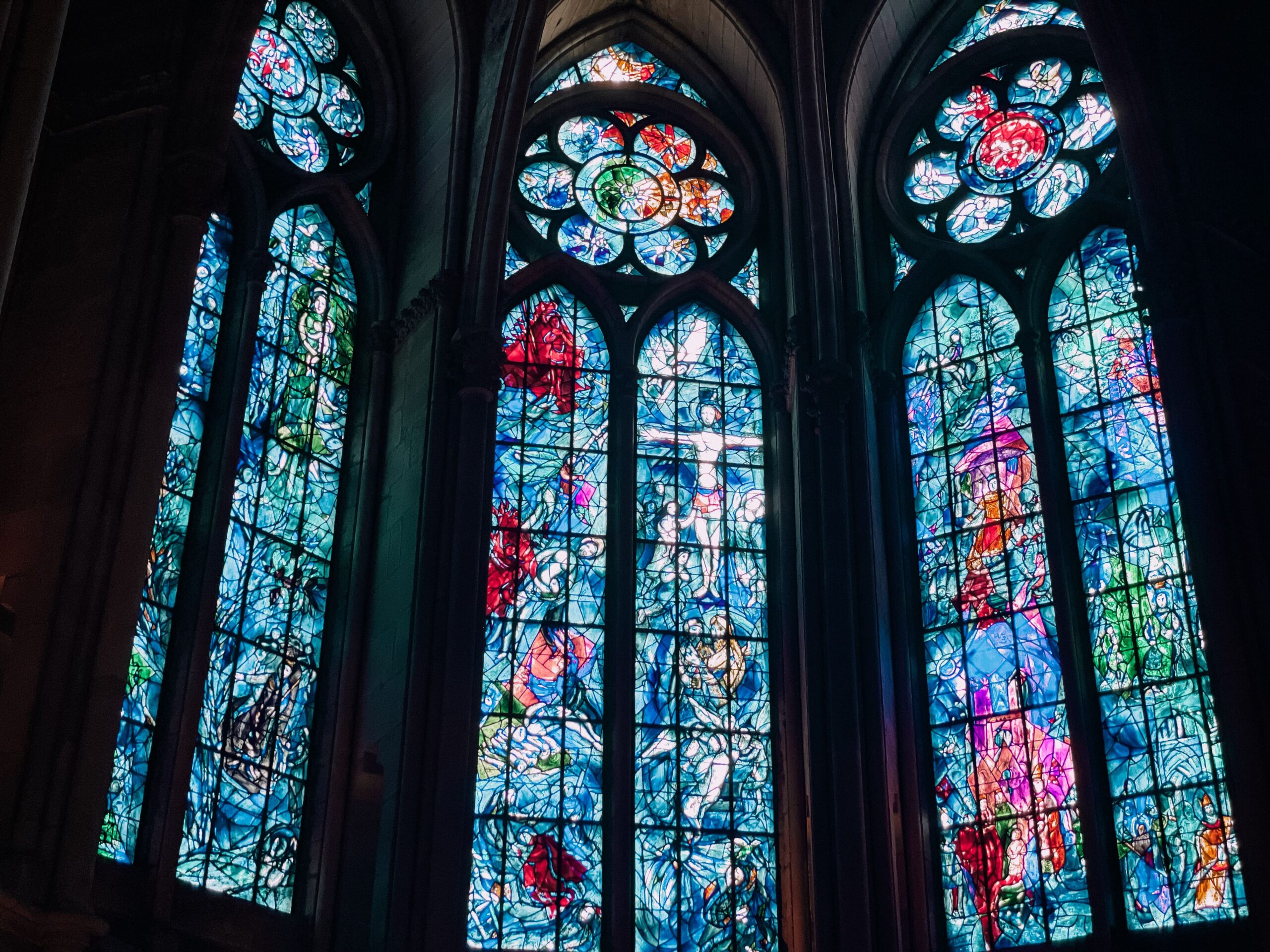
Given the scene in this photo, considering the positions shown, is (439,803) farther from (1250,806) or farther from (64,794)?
(1250,806)

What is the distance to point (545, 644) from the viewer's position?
14.4m

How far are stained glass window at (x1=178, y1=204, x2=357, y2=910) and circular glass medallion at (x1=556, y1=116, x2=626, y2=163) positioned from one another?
93.5 inches

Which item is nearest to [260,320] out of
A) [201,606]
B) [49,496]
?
[201,606]

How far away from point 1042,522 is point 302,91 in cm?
663

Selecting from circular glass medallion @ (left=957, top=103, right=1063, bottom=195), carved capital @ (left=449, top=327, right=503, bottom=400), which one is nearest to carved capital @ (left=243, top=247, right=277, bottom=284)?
carved capital @ (left=449, top=327, right=503, bottom=400)

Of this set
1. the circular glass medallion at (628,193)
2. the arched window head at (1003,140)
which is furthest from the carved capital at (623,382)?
the arched window head at (1003,140)

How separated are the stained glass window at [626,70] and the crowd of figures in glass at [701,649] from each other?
7.33 feet

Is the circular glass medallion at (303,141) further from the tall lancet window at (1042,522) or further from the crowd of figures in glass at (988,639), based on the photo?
the crowd of figures in glass at (988,639)

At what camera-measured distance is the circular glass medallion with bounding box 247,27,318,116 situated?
50.4 feet

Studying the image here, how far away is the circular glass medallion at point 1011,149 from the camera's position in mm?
16078

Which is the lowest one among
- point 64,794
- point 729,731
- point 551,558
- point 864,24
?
point 64,794

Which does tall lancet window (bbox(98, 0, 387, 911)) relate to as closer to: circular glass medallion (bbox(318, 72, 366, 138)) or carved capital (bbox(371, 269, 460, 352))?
circular glass medallion (bbox(318, 72, 366, 138))

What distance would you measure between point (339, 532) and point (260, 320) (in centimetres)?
165

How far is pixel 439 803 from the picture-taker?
42.0 feet
